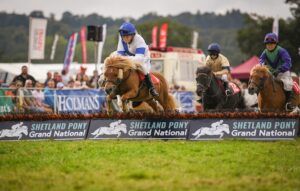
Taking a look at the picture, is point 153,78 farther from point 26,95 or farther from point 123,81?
point 26,95

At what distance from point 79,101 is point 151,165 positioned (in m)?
15.0

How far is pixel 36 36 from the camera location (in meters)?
36.3

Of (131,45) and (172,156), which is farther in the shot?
(131,45)

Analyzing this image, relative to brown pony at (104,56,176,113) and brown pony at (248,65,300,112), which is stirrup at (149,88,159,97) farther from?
brown pony at (248,65,300,112)

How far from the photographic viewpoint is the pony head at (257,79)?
1522 centimetres

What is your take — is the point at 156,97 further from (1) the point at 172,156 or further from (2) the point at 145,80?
(1) the point at 172,156

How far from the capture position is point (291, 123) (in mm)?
12945

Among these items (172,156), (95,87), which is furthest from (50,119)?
(95,87)

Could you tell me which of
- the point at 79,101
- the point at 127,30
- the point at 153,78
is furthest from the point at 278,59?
the point at 79,101

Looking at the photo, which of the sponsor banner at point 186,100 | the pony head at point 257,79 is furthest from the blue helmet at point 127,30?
the sponsor banner at point 186,100

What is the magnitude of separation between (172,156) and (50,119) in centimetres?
437

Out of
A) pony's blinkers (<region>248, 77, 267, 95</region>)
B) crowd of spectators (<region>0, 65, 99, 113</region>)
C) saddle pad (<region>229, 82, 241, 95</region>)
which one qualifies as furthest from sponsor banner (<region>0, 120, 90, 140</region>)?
crowd of spectators (<region>0, 65, 99, 113</region>)

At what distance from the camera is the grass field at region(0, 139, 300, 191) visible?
788 cm

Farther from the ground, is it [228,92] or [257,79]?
[257,79]
